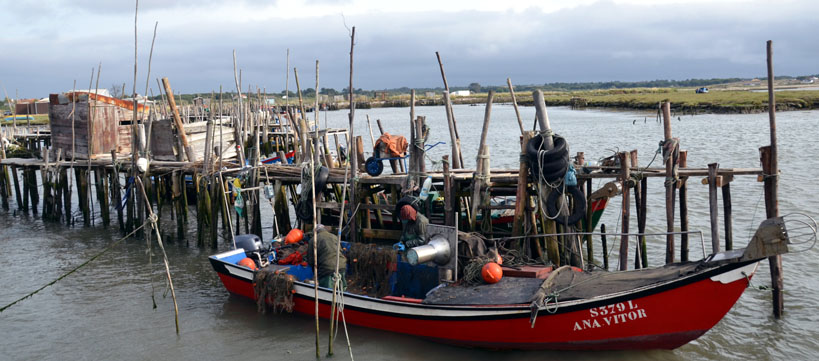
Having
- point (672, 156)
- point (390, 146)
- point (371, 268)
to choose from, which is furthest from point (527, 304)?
point (390, 146)

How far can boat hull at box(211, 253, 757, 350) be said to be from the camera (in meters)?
8.66

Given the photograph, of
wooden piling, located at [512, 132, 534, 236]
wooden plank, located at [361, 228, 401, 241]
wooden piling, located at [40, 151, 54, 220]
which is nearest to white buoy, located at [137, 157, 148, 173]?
wooden piling, located at [40, 151, 54, 220]

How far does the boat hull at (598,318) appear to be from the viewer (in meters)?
8.66

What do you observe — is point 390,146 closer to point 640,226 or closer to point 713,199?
point 640,226

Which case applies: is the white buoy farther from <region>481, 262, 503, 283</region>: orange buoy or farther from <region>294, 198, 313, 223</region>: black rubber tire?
<region>481, 262, 503, 283</region>: orange buoy

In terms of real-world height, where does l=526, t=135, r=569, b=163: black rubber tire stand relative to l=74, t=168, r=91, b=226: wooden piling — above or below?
above

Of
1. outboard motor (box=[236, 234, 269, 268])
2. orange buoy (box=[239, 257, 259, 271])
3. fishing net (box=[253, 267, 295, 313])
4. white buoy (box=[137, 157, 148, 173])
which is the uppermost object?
white buoy (box=[137, 157, 148, 173])

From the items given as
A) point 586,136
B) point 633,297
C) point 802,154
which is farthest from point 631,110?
point 633,297

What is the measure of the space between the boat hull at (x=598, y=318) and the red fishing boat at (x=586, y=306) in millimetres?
14

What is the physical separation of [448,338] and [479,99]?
130 metres

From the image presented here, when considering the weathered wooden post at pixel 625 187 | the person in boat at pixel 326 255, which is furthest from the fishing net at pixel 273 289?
the weathered wooden post at pixel 625 187

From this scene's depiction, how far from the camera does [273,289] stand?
1185 centimetres

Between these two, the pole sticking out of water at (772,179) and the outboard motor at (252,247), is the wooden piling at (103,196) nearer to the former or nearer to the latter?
the outboard motor at (252,247)

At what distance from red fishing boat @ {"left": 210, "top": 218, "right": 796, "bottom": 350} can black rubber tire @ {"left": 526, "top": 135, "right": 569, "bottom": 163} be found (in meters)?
2.16
